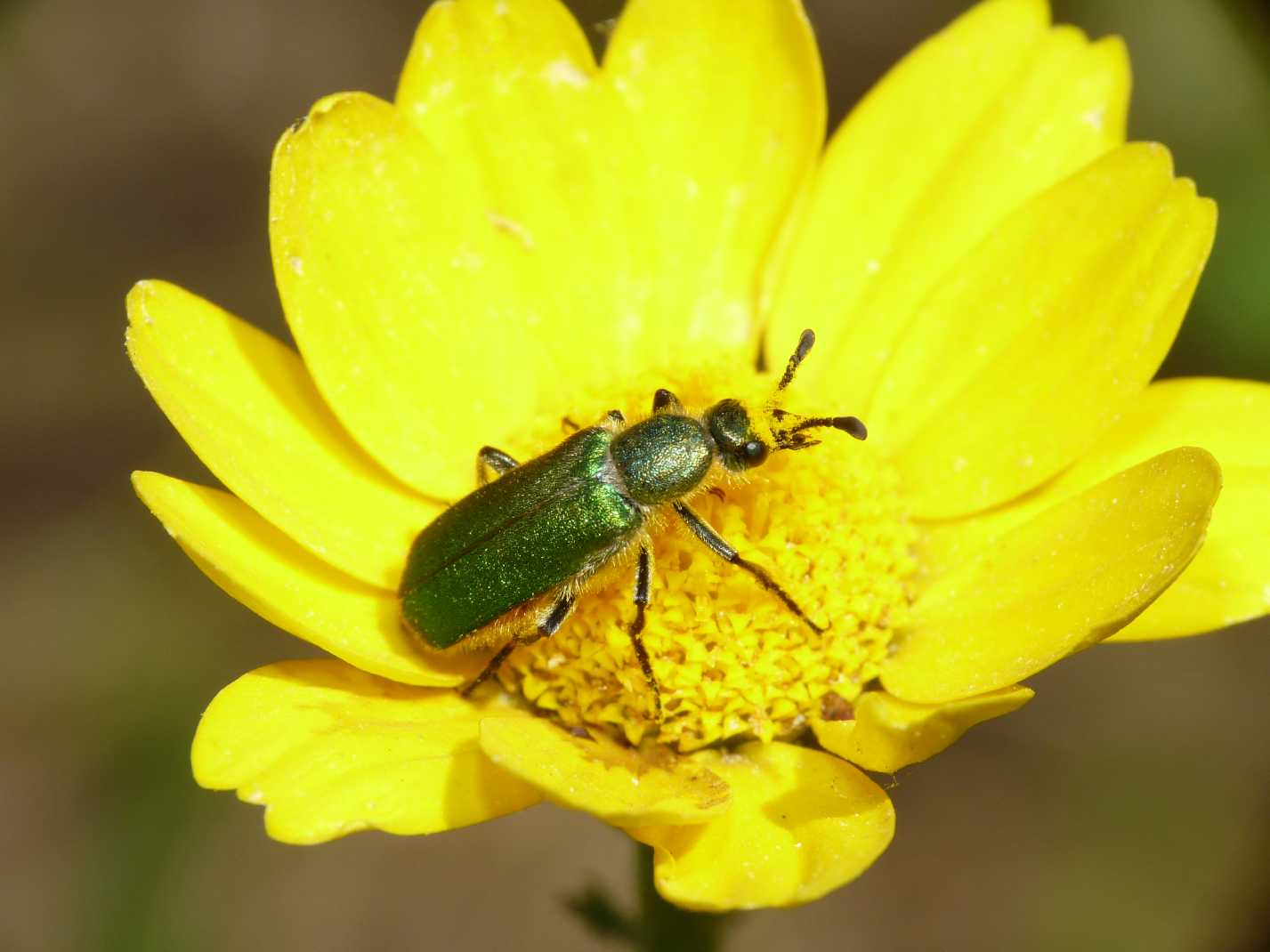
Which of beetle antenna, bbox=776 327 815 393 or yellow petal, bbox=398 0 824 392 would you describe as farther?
yellow petal, bbox=398 0 824 392

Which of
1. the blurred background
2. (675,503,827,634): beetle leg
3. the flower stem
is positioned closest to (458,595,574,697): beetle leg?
(675,503,827,634): beetle leg

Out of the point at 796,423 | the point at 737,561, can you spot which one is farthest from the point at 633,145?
the point at 737,561

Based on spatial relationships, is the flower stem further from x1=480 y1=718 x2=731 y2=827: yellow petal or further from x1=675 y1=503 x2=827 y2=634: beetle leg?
x1=675 y1=503 x2=827 y2=634: beetle leg

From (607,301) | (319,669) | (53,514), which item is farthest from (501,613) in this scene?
(53,514)

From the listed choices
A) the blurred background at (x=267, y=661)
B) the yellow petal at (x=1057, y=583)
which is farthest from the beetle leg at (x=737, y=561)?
the blurred background at (x=267, y=661)

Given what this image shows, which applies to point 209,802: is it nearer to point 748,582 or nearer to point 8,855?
point 8,855
